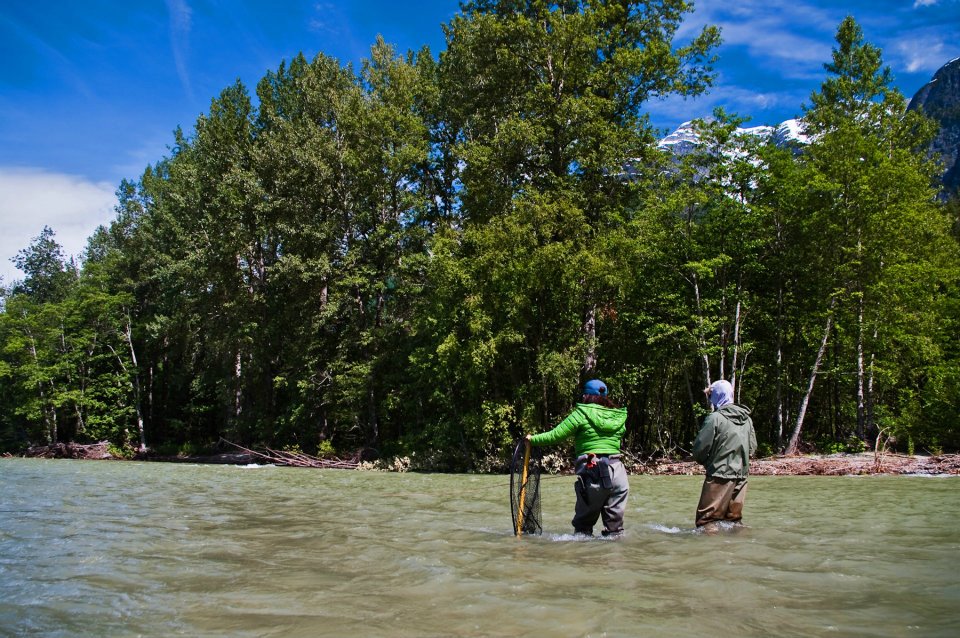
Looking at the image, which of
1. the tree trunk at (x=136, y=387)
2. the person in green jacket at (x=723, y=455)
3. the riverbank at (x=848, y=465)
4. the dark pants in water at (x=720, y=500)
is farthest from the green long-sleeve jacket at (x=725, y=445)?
the tree trunk at (x=136, y=387)

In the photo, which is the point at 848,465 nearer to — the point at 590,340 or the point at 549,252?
the point at 590,340

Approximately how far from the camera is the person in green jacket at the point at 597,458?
7758 millimetres

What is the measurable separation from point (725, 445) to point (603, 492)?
157 cm

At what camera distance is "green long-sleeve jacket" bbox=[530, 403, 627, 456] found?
7.81 meters

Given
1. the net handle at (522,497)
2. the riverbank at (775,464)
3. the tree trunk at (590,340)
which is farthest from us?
the tree trunk at (590,340)

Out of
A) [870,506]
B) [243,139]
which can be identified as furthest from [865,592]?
[243,139]

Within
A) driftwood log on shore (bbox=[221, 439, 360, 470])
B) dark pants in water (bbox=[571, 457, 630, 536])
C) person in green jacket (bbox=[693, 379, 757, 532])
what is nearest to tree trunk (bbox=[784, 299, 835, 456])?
person in green jacket (bbox=[693, 379, 757, 532])

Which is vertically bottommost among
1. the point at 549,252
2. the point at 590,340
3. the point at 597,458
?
the point at 597,458

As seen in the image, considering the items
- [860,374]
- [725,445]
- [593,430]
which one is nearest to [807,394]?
[860,374]

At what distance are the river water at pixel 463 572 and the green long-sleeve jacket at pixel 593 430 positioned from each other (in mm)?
1103

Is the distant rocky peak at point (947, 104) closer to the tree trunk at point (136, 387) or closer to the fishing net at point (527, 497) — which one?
the tree trunk at point (136, 387)

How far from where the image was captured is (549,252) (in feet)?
77.2

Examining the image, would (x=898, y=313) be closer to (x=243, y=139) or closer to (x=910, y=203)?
(x=910, y=203)

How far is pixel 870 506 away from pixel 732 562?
6.37 meters
